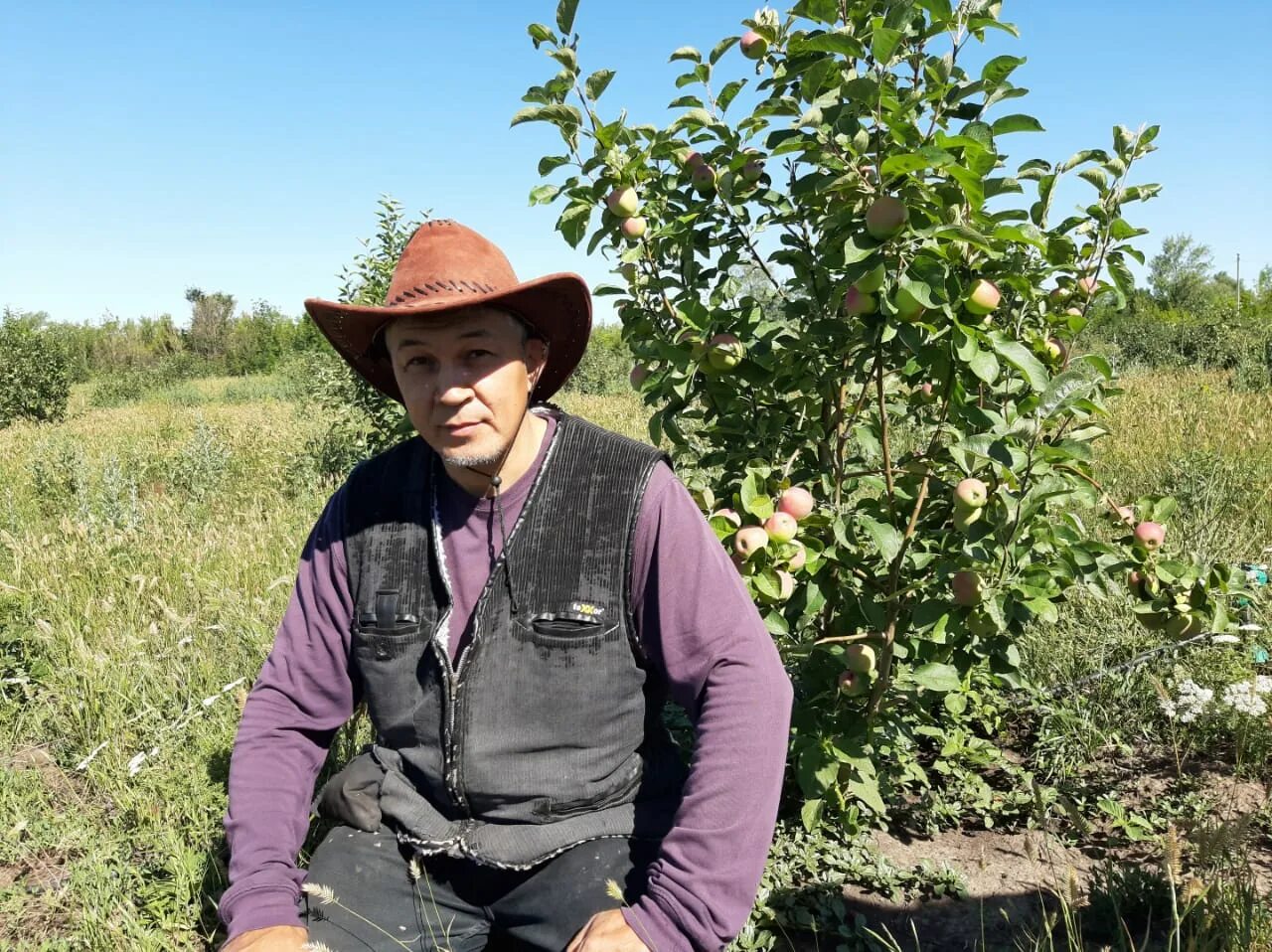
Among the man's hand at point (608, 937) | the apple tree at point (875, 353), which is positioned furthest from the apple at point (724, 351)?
the man's hand at point (608, 937)

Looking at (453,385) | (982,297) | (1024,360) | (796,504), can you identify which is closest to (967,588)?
(796,504)

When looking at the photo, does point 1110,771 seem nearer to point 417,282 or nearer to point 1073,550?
point 1073,550

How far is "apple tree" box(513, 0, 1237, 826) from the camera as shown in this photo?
180cm

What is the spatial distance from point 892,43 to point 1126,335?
2227 cm

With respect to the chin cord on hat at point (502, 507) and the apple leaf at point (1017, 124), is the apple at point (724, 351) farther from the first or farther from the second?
the apple leaf at point (1017, 124)

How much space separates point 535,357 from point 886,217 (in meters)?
0.82

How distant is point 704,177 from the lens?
89.8 inches

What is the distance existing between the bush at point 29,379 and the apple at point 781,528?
19135 mm

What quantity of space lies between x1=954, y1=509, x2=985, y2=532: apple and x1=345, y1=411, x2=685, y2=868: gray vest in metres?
0.68

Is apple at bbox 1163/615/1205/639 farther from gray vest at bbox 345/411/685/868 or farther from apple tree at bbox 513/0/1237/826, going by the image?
gray vest at bbox 345/411/685/868

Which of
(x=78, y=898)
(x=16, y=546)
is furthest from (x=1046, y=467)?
(x=16, y=546)

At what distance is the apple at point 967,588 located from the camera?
1.94 meters

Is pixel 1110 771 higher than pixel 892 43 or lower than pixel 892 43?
lower

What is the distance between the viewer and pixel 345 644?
1988 mm
